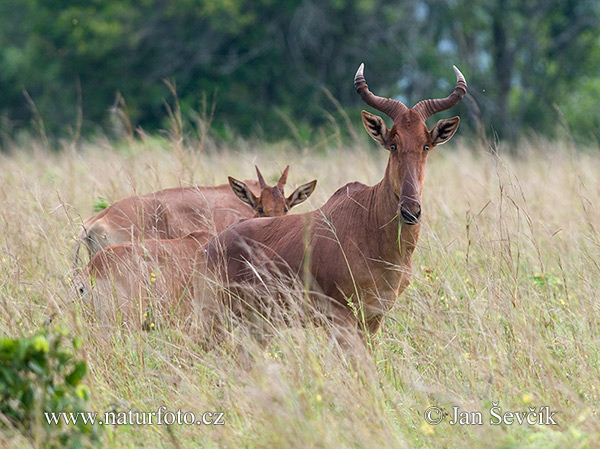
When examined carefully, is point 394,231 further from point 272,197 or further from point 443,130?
point 272,197

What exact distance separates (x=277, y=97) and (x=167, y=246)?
16.6 m

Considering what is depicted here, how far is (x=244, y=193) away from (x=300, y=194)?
52 cm

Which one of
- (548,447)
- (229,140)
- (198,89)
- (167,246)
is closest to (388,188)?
(167,246)

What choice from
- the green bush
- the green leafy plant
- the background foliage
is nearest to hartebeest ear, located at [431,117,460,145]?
the green bush

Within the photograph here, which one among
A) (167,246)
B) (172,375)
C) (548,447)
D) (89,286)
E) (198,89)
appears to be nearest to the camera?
(548,447)

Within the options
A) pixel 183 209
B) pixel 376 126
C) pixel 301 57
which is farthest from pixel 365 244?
pixel 301 57

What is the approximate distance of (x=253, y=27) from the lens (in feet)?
70.9

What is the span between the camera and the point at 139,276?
17.8 ft

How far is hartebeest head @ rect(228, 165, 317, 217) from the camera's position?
284 inches

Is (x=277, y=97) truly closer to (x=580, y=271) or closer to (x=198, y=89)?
(x=198, y=89)

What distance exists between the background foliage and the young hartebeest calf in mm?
14546

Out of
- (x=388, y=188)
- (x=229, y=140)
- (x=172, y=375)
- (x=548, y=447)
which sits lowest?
(x=229, y=140)

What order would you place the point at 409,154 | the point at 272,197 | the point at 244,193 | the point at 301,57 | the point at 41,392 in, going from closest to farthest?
the point at 41,392 < the point at 409,154 < the point at 272,197 < the point at 244,193 < the point at 301,57

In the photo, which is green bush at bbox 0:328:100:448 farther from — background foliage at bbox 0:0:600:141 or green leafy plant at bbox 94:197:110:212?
background foliage at bbox 0:0:600:141
